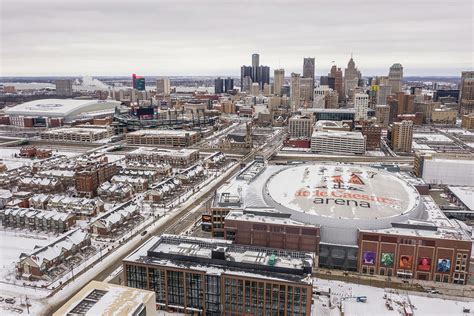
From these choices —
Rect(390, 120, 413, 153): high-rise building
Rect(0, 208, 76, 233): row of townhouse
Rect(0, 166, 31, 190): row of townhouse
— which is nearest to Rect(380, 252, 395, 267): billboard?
Rect(0, 208, 76, 233): row of townhouse

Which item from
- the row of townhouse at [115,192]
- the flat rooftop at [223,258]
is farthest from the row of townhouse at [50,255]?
the row of townhouse at [115,192]

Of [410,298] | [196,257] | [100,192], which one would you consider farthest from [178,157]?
[410,298]

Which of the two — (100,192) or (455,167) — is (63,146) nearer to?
(100,192)

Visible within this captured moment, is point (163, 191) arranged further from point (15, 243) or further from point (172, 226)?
point (15, 243)

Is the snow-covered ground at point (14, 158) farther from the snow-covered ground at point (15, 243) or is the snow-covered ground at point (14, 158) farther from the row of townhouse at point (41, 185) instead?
the snow-covered ground at point (15, 243)

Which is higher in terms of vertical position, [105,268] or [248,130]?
[248,130]
